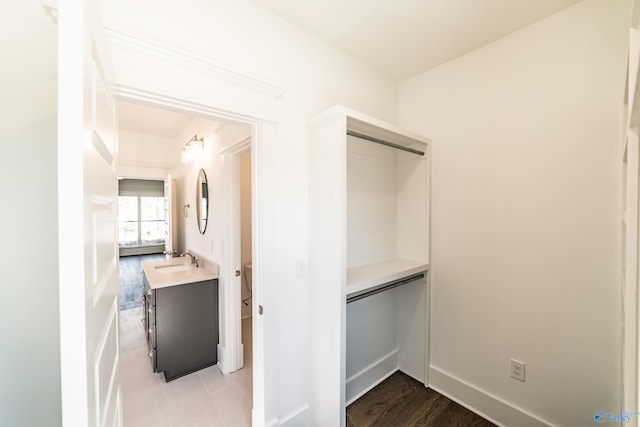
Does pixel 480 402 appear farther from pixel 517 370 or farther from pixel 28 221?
pixel 28 221

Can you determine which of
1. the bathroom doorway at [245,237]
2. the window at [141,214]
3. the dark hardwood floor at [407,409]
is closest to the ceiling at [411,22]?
the bathroom doorway at [245,237]

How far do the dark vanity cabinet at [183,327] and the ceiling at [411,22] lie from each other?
237cm

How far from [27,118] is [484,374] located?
2.81 metres

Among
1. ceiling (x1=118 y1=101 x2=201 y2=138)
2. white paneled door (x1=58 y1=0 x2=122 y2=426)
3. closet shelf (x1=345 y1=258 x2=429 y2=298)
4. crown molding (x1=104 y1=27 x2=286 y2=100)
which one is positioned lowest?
closet shelf (x1=345 y1=258 x2=429 y2=298)

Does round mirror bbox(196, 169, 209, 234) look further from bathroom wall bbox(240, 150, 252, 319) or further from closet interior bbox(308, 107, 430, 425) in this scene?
closet interior bbox(308, 107, 430, 425)

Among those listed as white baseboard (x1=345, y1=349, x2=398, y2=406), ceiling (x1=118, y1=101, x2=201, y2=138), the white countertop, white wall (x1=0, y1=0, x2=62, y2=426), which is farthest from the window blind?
white baseboard (x1=345, y1=349, x2=398, y2=406)

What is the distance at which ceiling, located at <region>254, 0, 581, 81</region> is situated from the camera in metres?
1.41

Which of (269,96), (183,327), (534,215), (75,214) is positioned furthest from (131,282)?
(534,215)

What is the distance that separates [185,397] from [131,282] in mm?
4694

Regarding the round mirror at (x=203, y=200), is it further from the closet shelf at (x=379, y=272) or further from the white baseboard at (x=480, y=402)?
the white baseboard at (x=480, y=402)

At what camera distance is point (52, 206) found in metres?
0.84

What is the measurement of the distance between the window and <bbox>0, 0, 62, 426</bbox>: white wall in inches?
311

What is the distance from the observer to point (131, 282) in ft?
17.9

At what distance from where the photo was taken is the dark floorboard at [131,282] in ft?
13.9
